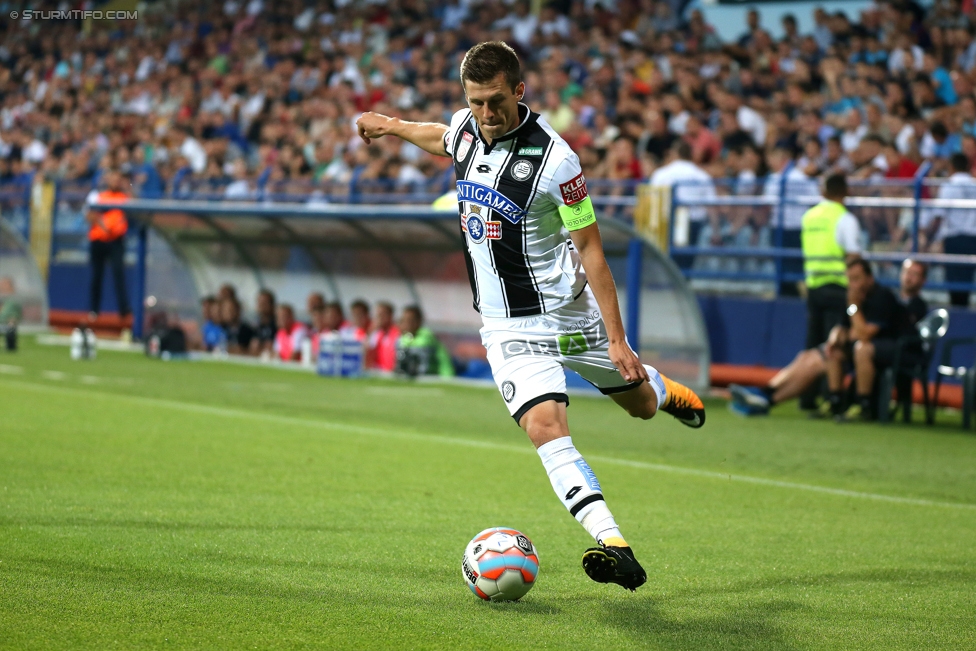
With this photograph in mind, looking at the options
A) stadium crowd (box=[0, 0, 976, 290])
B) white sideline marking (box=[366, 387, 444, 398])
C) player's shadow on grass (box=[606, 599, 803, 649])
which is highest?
stadium crowd (box=[0, 0, 976, 290])

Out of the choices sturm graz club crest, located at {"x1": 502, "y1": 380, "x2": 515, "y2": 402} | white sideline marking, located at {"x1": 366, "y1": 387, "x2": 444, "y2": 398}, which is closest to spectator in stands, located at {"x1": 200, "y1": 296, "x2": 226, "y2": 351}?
white sideline marking, located at {"x1": 366, "y1": 387, "x2": 444, "y2": 398}

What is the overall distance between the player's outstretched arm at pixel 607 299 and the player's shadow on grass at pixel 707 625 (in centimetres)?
87

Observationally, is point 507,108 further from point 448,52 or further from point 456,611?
point 448,52

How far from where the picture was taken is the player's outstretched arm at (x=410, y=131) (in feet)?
18.4

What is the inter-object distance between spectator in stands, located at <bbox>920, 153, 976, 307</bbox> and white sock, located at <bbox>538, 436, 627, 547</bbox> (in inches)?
379

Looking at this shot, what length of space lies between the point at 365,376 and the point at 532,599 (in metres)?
10.8

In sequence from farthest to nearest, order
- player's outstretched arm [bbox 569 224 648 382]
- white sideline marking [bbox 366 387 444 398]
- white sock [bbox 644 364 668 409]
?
white sideline marking [bbox 366 387 444 398]
white sock [bbox 644 364 668 409]
player's outstretched arm [bbox 569 224 648 382]

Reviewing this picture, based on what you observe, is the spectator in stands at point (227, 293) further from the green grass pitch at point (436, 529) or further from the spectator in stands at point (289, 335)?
the green grass pitch at point (436, 529)

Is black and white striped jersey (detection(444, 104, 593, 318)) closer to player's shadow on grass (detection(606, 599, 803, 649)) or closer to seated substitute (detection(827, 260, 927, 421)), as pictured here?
player's shadow on grass (detection(606, 599, 803, 649))

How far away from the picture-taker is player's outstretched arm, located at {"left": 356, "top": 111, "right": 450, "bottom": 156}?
5.60 m

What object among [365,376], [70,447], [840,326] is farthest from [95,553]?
[365,376]

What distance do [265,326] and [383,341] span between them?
2.30 meters

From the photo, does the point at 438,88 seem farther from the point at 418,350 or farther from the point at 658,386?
the point at 658,386

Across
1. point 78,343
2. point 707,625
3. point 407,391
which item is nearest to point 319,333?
point 407,391
